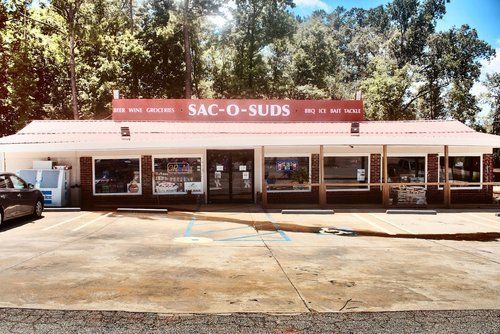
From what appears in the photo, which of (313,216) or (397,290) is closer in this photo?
(397,290)

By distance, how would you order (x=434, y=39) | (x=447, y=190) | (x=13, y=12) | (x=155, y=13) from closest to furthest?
1. (x=447, y=190)
2. (x=13, y=12)
3. (x=155, y=13)
4. (x=434, y=39)

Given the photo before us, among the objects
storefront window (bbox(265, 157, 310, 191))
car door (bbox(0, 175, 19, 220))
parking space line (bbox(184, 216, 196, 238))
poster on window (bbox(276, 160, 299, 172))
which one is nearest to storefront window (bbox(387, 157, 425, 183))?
storefront window (bbox(265, 157, 310, 191))

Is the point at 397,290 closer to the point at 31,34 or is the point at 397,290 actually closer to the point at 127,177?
the point at 127,177

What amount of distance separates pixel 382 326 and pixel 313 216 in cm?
949

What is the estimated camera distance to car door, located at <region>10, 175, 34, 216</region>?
1181 centimetres

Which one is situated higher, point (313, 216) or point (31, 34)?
point (31, 34)

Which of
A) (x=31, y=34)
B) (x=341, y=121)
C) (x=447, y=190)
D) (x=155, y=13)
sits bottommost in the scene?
(x=447, y=190)

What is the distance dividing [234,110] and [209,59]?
916 inches

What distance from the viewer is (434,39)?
3575cm

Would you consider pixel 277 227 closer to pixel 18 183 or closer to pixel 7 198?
pixel 7 198

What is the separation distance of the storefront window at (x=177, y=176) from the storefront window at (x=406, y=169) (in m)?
8.73

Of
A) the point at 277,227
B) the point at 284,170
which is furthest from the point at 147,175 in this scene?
the point at 277,227

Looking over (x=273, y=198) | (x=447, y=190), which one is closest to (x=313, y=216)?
(x=273, y=198)

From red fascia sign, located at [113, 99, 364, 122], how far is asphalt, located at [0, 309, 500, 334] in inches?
554
